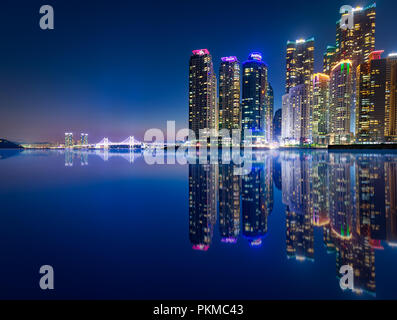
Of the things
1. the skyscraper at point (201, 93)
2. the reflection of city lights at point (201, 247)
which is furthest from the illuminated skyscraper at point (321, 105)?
the reflection of city lights at point (201, 247)

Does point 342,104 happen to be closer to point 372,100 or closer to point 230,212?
point 372,100

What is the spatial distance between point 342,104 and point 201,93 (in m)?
102

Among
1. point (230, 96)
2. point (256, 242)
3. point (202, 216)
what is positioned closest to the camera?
point (256, 242)

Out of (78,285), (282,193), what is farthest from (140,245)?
(282,193)

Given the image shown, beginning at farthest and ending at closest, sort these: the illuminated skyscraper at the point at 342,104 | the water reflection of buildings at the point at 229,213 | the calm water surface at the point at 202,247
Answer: the illuminated skyscraper at the point at 342,104 < the water reflection of buildings at the point at 229,213 < the calm water surface at the point at 202,247

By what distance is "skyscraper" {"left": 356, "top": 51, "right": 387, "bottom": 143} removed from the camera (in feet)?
433

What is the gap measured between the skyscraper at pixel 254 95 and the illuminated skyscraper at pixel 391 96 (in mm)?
78476

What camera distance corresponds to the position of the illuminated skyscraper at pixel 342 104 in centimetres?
15375

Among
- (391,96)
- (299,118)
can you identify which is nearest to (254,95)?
(299,118)

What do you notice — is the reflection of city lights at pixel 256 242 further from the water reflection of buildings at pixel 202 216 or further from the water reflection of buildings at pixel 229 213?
the water reflection of buildings at pixel 202 216

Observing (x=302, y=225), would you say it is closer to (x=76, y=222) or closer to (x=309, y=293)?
(x=309, y=293)

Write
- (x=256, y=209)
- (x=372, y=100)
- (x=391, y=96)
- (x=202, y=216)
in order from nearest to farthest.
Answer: (x=202, y=216) < (x=256, y=209) < (x=372, y=100) < (x=391, y=96)

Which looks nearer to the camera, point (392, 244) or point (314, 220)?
point (392, 244)

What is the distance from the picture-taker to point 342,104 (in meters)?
158
